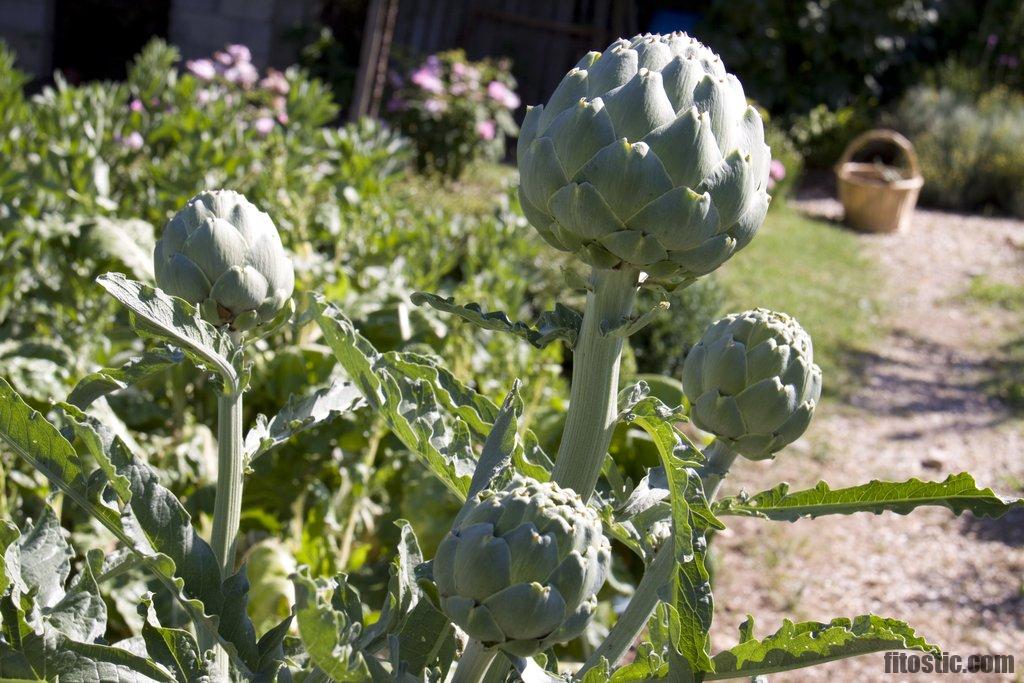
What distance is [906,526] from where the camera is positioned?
12.1ft

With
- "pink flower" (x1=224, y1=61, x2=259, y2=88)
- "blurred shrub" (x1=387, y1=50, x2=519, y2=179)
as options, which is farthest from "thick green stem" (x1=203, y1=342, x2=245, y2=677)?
"blurred shrub" (x1=387, y1=50, x2=519, y2=179)

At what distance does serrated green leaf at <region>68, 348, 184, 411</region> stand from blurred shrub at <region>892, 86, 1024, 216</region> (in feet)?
26.1

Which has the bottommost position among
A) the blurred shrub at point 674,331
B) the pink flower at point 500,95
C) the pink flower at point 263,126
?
the blurred shrub at point 674,331

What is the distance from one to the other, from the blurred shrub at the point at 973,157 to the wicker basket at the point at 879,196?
65cm

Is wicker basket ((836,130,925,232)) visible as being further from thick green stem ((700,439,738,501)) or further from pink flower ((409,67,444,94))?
thick green stem ((700,439,738,501))

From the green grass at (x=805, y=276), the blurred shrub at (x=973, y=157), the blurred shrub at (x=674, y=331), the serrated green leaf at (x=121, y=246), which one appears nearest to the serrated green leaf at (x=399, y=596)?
the serrated green leaf at (x=121, y=246)

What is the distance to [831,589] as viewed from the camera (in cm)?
326

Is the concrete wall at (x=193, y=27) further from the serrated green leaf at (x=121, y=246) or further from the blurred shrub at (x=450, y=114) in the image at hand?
the serrated green leaf at (x=121, y=246)

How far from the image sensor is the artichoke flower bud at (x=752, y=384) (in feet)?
2.86

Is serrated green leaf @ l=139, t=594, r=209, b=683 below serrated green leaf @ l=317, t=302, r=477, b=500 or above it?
below

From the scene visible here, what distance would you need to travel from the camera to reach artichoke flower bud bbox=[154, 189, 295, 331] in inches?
34.0

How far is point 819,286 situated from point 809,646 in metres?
5.45

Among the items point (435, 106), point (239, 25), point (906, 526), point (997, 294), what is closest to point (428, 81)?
point (435, 106)

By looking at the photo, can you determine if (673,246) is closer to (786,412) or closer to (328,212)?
(786,412)
